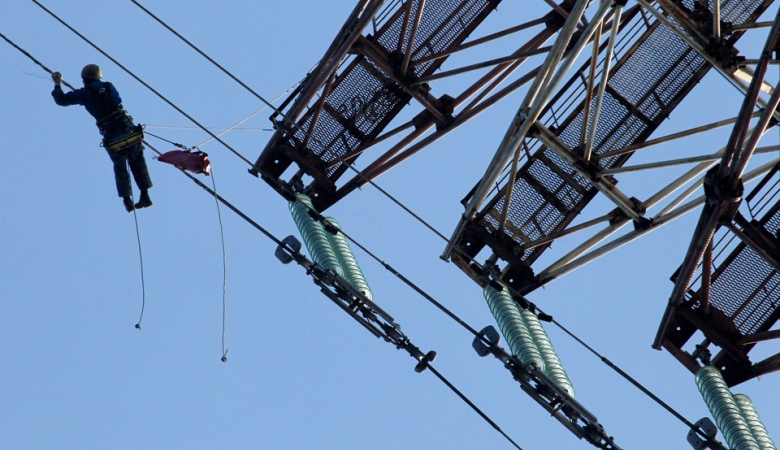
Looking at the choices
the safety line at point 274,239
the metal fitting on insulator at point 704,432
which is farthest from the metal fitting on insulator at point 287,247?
the metal fitting on insulator at point 704,432

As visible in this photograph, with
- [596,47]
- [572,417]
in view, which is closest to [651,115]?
[596,47]

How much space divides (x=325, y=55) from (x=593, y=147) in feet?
16.2

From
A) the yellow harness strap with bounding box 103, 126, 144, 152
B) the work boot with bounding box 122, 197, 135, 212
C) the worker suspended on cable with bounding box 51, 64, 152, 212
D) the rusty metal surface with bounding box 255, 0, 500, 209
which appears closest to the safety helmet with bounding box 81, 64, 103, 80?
the worker suspended on cable with bounding box 51, 64, 152, 212

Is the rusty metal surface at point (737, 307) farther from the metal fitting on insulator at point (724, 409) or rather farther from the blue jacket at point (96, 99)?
the blue jacket at point (96, 99)

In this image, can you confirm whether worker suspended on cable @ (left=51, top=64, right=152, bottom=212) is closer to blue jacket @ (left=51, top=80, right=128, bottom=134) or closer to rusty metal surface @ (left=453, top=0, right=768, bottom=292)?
blue jacket @ (left=51, top=80, right=128, bottom=134)

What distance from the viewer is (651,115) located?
24.1 metres

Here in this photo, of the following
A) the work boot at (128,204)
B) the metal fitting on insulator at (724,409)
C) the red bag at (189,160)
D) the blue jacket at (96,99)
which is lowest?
the work boot at (128,204)

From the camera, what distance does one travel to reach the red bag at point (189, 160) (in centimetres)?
2264

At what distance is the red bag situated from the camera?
22.6 meters

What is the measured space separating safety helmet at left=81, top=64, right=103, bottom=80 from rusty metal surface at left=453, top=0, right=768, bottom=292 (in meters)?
6.65

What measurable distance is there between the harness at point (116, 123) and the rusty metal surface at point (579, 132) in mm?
5816

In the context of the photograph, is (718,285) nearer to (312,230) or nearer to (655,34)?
(655,34)

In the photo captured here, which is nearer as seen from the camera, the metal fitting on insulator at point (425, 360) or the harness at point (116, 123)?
the metal fitting on insulator at point (425, 360)

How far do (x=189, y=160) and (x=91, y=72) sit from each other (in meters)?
2.03
